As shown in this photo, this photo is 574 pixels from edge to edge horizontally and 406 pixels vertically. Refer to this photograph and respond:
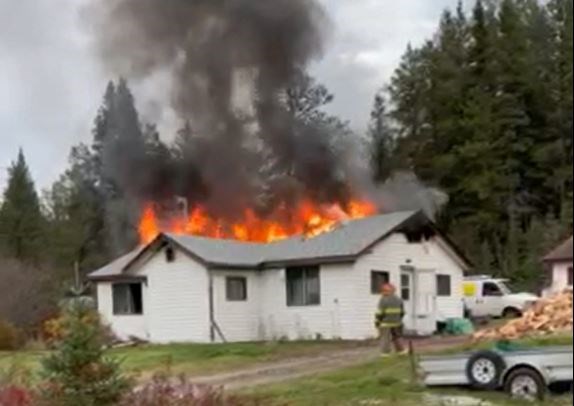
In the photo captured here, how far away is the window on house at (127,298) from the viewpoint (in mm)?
31891

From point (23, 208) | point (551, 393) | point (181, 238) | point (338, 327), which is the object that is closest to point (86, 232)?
point (23, 208)

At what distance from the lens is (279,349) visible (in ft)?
83.4

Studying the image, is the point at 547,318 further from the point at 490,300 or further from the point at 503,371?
the point at 490,300

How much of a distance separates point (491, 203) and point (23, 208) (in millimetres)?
48002

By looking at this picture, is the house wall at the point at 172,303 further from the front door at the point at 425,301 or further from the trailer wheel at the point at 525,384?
the trailer wheel at the point at 525,384

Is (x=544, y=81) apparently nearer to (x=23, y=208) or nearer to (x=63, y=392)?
(x=63, y=392)

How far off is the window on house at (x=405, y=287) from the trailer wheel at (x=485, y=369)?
20.8 metres

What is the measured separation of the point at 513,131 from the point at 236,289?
886 inches

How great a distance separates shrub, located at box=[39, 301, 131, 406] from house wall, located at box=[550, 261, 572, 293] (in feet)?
23.3

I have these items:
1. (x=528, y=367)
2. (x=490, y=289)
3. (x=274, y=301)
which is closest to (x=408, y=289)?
(x=490, y=289)

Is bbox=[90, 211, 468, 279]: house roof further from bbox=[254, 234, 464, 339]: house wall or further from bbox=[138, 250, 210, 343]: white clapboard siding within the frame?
bbox=[138, 250, 210, 343]: white clapboard siding

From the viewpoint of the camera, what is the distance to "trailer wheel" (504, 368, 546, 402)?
848cm

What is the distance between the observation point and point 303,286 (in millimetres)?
29766

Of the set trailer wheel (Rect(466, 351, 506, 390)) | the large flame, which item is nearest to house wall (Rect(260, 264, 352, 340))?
the large flame
